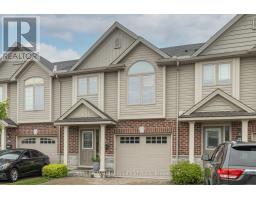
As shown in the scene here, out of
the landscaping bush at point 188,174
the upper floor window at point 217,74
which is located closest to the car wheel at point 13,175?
the landscaping bush at point 188,174

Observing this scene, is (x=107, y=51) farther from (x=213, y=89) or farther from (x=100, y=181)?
(x=100, y=181)

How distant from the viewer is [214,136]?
1598 cm

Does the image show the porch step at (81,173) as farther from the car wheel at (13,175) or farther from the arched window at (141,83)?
the arched window at (141,83)

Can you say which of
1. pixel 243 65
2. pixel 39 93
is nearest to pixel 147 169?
pixel 243 65

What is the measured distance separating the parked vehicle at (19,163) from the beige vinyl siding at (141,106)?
487 centimetres

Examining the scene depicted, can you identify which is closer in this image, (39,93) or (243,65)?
(243,65)

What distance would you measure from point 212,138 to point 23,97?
11.5 m

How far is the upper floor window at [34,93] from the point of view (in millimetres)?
20484

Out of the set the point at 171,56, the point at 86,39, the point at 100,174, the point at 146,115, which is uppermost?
the point at 86,39

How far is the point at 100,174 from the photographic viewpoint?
17.3 metres

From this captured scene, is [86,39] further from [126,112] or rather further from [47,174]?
[47,174]

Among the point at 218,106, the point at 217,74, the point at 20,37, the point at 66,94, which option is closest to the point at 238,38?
the point at 217,74

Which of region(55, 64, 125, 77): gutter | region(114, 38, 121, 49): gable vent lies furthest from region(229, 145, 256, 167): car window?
region(114, 38, 121, 49): gable vent

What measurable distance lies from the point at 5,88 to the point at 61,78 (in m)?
4.24
